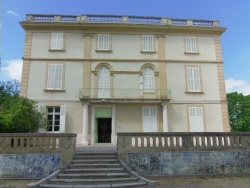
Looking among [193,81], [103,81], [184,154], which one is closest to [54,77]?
[103,81]

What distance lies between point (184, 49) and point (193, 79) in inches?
101

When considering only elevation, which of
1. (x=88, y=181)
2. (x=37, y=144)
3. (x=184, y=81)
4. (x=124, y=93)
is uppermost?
(x=184, y=81)

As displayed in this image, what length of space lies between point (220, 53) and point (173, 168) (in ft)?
43.8

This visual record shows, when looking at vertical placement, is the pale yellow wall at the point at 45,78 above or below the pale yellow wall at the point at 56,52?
below

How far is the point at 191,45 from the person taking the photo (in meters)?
18.9

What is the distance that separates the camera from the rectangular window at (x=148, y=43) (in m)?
18.5

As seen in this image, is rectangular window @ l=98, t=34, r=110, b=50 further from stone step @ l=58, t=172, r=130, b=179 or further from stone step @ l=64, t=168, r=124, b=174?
stone step @ l=58, t=172, r=130, b=179

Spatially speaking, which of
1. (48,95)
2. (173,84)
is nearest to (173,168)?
(173,84)

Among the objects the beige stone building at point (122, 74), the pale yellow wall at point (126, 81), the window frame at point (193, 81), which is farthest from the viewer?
the window frame at point (193, 81)

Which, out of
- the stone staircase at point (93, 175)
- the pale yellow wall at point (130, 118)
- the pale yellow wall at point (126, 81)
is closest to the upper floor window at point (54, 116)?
the pale yellow wall at point (130, 118)

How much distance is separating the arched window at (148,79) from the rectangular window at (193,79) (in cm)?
280

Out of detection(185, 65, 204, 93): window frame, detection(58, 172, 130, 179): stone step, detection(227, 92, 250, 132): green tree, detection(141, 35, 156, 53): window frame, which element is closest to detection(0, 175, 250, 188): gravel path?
detection(58, 172, 130, 179): stone step

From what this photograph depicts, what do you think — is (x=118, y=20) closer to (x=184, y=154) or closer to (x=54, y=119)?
(x=54, y=119)

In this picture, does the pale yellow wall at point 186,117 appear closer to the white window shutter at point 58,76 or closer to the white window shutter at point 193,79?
the white window shutter at point 193,79
